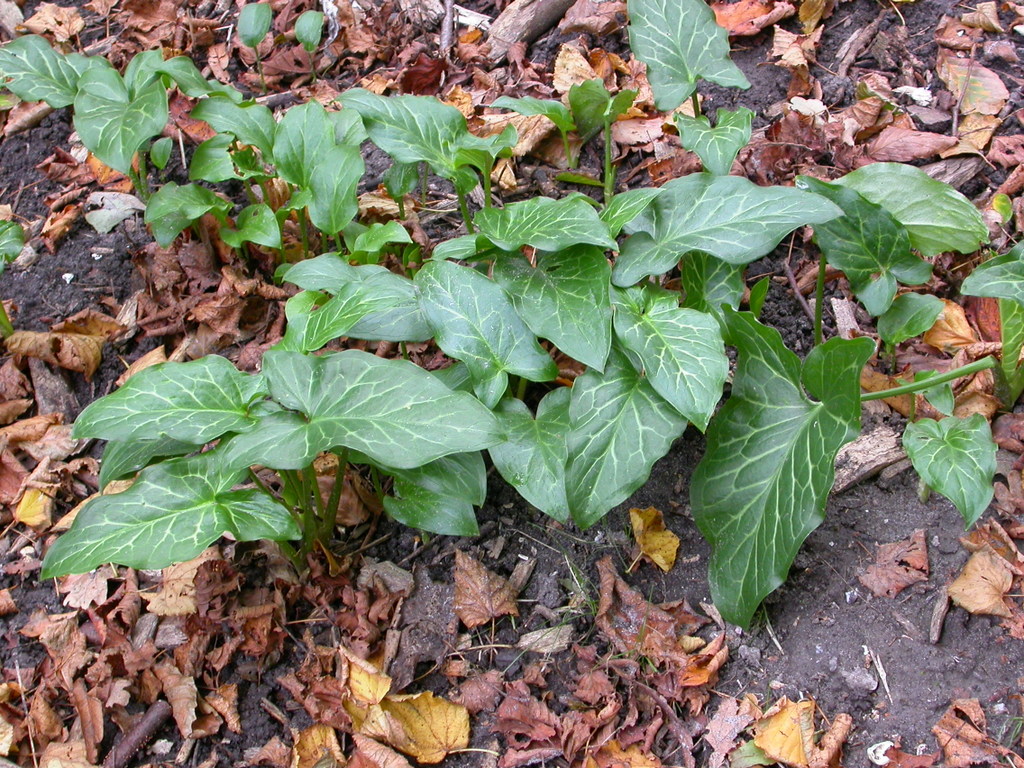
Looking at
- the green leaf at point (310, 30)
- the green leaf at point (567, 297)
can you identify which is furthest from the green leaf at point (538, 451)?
the green leaf at point (310, 30)

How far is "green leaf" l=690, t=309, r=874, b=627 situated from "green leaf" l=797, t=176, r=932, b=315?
0.37 m

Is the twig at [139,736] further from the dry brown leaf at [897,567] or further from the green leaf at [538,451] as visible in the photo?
the dry brown leaf at [897,567]

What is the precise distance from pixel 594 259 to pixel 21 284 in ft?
6.52

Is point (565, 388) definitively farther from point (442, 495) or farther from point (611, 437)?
point (442, 495)

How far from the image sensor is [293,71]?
11.5 feet

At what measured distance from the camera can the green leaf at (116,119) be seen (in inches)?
98.0

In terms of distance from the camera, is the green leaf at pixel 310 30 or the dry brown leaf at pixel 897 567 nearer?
the dry brown leaf at pixel 897 567

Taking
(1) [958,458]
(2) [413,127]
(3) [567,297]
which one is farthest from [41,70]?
(1) [958,458]

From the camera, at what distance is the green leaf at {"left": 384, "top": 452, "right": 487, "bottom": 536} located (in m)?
2.10

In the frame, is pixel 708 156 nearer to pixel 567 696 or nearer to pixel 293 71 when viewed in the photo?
pixel 567 696

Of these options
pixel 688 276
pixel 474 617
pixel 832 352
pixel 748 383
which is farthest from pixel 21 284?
pixel 832 352

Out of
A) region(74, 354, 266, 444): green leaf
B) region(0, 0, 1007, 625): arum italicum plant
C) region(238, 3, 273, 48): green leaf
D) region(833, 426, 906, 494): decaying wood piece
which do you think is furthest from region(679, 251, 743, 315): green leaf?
region(238, 3, 273, 48): green leaf

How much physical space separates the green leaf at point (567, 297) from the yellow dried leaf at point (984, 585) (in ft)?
3.14

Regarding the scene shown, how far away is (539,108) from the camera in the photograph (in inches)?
103
